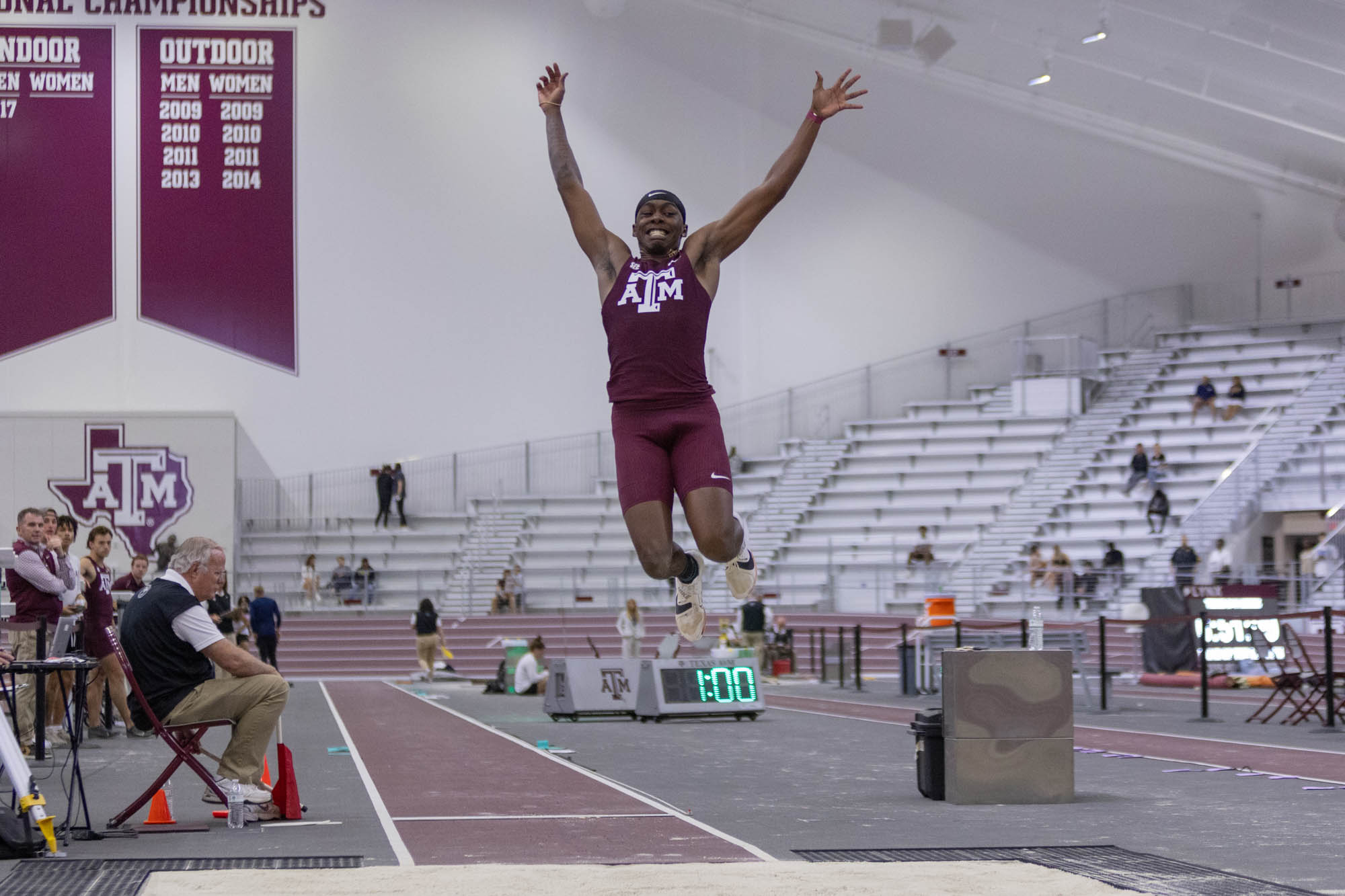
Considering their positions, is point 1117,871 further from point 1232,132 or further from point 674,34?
point 674,34

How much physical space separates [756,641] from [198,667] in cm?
1725

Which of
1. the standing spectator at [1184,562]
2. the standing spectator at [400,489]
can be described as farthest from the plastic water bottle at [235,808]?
the standing spectator at [400,489]

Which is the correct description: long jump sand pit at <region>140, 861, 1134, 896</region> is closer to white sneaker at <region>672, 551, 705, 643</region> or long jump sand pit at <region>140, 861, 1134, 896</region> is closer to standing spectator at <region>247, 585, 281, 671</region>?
white sneaker at <region>672, 551, 705, 643</region>

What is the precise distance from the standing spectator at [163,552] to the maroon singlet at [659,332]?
23.4 meters

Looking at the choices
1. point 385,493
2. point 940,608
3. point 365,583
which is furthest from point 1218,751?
point 385,493

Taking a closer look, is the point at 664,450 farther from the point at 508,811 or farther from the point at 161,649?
the point at 161,649

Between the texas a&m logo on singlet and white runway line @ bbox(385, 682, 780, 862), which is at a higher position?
the texas a&m logo on singlet

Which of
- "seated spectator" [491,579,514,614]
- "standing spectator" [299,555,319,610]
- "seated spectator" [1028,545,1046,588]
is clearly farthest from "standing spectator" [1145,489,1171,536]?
"standing spectator" [299,555,319,610]

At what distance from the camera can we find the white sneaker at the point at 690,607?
6.44 metres

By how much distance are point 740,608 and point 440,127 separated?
1494cm

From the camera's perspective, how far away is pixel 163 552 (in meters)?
29.4

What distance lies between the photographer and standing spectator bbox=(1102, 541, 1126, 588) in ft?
82.9

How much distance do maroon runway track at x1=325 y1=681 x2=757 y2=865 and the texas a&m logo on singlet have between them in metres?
2.22

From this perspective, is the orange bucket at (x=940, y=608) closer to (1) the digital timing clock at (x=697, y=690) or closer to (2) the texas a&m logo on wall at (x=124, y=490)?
(1) the digital timing clock at (x=697, y=690)
